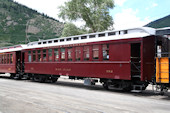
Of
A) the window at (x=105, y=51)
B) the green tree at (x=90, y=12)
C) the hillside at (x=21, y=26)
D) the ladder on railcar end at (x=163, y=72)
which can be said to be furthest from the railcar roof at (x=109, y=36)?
the hillside at (x=21, y=26)

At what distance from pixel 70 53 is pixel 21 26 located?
150 m

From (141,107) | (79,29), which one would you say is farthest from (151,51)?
(79,29)

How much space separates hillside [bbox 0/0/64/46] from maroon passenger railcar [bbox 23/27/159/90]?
11896 centimetres

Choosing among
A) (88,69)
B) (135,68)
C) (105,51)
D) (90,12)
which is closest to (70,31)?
(90,12)

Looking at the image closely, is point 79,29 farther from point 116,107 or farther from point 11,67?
point 116,107

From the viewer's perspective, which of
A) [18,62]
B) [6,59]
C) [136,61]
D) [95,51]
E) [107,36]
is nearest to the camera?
[136,61]

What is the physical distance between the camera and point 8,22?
15838 centimetres

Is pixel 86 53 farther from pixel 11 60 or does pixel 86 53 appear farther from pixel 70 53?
pixel 11 60

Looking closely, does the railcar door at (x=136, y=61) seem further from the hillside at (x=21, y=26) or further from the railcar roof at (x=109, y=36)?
the hillside at (x=21, y=26)

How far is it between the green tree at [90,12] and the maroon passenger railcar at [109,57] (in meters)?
17.4

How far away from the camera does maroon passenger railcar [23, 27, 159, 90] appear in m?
12.5

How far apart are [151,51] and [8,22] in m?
160

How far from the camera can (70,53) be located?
16.5 metres

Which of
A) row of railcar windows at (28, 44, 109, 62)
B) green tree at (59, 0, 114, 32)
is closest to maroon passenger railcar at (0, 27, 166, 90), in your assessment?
row of railcar windows at (28, 44, 109, 62)
